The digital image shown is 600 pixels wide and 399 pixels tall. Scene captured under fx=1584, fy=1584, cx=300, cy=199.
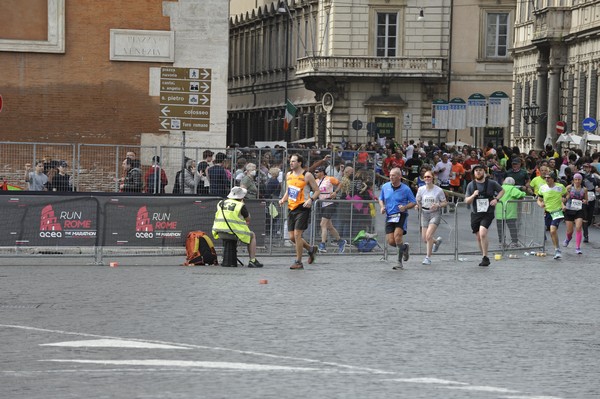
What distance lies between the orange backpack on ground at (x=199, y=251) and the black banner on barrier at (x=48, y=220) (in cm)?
157

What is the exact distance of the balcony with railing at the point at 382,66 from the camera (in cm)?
8012

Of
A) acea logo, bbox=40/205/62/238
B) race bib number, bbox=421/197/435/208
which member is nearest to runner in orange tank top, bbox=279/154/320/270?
race bib number, bbox=421/197/435/208

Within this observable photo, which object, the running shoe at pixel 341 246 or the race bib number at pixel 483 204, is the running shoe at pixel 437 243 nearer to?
the running shoe at pixel 341 246

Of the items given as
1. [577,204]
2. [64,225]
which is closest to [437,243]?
[577,204]

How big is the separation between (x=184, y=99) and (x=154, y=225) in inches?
226

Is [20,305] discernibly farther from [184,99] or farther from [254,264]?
[184,99]

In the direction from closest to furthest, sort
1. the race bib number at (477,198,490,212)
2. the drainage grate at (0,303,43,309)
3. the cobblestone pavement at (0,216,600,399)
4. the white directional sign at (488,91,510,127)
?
the cobblestone pavement at (0,216,600,399)
the drainage grate at (0,303,43,309)
the race bib number at (477,198,490,212)
the white directional sign at (488,91,510,127)

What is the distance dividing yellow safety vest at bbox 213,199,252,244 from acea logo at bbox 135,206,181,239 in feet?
4.32

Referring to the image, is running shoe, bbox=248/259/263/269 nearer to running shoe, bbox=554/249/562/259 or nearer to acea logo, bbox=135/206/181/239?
acea logo, bbox=135/206/181/239

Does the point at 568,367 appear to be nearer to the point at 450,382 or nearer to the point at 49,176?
the point at 450,382

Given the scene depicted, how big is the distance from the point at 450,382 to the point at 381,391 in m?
0.73

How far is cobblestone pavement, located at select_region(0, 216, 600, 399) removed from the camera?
37.0 ft

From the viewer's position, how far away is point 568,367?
12531mm

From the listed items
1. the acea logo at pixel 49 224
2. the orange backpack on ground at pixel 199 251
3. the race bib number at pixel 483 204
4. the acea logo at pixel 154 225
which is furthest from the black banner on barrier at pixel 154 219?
the race bib number at pixel 483 204
